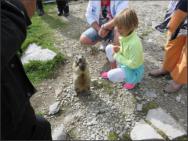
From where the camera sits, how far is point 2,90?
182cm

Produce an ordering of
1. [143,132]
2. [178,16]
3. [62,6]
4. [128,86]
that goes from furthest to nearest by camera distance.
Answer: [62,6] < [128,86] < [178,16] < [143,132]

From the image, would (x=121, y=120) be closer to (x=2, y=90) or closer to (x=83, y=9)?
(x=2, y=90)

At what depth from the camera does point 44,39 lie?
18.4ft

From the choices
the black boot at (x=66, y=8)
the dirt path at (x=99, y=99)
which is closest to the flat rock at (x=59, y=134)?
the dirt path at (x=99, y=99)

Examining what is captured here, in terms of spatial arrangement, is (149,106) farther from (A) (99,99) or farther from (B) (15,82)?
(B) (15,82)

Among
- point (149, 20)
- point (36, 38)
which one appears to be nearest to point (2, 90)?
point (36, 38)

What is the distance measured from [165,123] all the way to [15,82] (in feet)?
7.09

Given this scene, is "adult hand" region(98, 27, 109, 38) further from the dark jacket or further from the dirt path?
the dark jacket

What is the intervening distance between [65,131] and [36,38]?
7.96ft

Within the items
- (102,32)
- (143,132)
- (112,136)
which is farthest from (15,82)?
(102,32)

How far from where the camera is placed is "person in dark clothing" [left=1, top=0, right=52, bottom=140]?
1641 millimetres

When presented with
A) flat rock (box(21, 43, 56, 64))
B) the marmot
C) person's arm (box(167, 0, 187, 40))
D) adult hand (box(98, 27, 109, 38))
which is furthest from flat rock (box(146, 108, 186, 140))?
flat rock (box(21, 43, 56, 64))

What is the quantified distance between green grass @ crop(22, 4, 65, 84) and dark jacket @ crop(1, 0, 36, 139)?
2356mm

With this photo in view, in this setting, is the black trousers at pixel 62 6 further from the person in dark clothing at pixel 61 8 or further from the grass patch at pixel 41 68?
the grass patch at pixel 41 68
